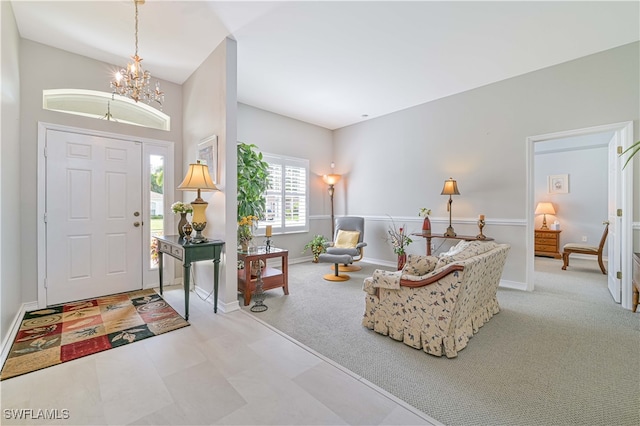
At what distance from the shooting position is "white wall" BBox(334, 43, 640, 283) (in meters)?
3.36

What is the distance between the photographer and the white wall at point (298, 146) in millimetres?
5098

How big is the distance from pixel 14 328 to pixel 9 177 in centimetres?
140

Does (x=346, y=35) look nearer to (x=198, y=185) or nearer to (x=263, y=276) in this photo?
(x=198, y=185)

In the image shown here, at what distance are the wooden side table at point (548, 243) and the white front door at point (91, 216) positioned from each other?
7.99 metres

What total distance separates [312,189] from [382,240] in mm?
1923

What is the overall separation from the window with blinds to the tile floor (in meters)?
3.21

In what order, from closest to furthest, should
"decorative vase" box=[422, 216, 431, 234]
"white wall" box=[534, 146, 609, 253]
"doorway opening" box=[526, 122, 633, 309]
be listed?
1. "doorway opening" box=[526, 122, 633, 309]
2. "decorative vase" box=[422, 216, 431, 234]
3. "white wall" box=[534, 146, 609, 253]

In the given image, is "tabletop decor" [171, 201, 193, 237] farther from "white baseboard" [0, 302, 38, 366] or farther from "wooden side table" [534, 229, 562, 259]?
"wooden side table" [534, 229, 562, 259]

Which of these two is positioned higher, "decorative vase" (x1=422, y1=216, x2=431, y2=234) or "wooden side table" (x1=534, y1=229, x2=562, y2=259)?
"decorative vase" (x1=422, y1=216, x2=431, y2=234)

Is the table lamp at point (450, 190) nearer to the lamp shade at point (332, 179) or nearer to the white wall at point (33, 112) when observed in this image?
the lamp shade at point (332, 179)

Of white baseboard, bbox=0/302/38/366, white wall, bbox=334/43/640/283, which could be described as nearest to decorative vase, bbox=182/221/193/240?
white baseboard, bbox=0/302/38/366

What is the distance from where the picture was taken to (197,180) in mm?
2934

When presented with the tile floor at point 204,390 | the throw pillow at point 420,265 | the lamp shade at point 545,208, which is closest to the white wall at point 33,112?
the tile floor at point 204,390

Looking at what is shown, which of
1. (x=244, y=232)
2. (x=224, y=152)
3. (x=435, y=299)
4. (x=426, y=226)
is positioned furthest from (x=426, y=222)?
(x=224, y=152)
